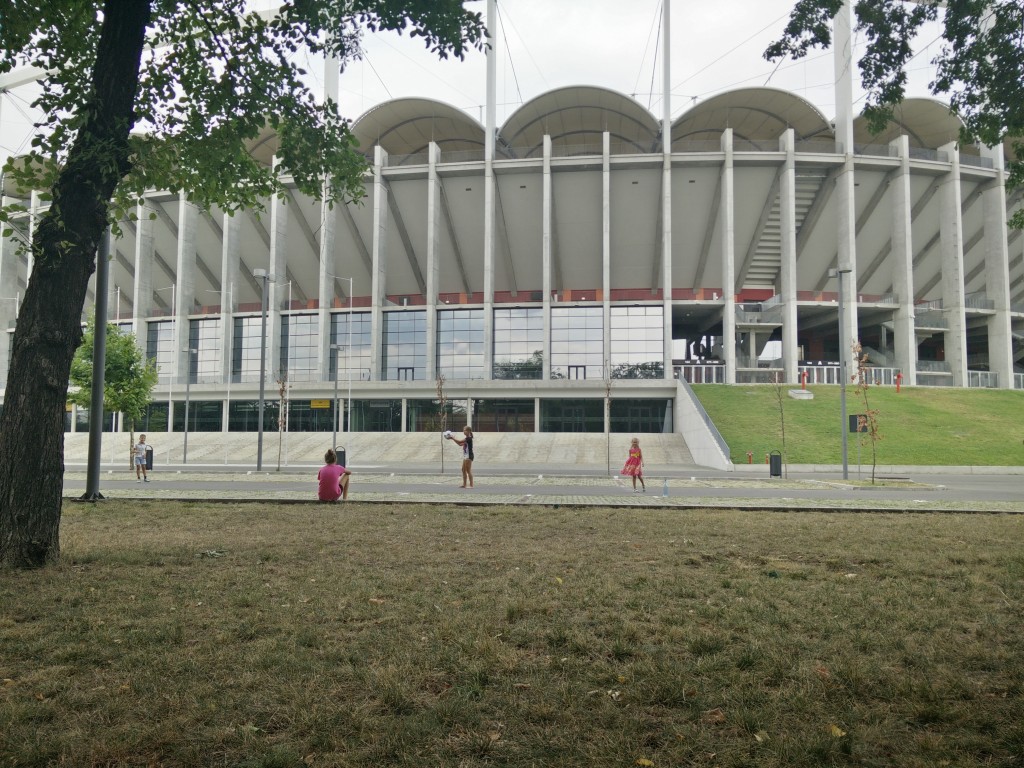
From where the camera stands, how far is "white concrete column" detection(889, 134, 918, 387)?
4562cm

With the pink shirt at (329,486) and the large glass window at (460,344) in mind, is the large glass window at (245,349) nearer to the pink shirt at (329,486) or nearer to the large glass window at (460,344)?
the large glass window at (460,344)

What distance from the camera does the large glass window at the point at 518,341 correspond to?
47.2 m

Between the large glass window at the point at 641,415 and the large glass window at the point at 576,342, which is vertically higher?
the large glass window at the point at 576,342

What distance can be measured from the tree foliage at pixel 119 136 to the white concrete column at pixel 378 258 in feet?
130

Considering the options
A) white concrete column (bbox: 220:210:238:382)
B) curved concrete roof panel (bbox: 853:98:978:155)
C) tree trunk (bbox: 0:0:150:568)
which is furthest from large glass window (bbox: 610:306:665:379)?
tree trunk (bbox: 0:0:150:568)

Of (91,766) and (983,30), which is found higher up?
(983,30)

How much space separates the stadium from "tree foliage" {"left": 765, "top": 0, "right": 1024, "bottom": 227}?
34.0 meters

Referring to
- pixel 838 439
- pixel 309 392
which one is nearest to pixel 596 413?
pixel 838 439

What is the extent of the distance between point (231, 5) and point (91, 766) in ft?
27.5

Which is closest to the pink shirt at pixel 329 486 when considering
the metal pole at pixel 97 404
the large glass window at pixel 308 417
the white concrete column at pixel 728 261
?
the metal pole at pixel 97 404

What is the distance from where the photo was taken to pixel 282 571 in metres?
6.54

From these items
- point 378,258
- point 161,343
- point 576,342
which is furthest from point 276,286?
point 576,342

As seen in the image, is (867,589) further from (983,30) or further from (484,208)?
(484,208)

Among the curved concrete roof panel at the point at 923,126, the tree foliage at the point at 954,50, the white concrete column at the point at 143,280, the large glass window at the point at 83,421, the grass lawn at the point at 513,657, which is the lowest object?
the grass lawn at the point at 513,657
